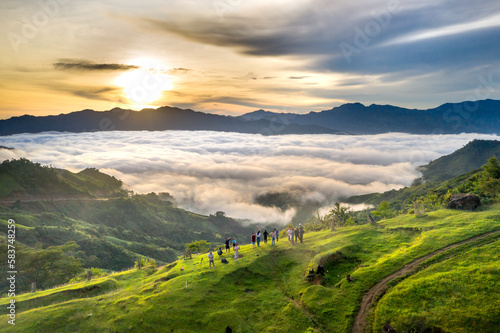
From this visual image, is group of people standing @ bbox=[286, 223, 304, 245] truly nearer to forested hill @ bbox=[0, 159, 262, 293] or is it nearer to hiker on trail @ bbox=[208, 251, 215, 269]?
hiker on trail @ bbox=[208, 251, 215, 269]

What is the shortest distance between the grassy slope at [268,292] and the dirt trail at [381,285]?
1.66ft

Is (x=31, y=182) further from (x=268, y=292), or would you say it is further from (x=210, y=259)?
(x=268, y=292)

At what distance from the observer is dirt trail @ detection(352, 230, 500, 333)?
2267 centimetres

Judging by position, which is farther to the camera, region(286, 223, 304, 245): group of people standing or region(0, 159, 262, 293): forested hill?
region(0, 159, 262, 293): forested hill

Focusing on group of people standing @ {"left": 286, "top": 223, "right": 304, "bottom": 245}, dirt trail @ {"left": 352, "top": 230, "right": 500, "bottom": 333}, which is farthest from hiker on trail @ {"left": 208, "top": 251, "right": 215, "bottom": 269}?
dirt trail @ {"left": 352, "top": 230, "right": 500, "bottom": 333}

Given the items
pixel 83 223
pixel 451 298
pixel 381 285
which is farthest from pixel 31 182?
pixel 451 298

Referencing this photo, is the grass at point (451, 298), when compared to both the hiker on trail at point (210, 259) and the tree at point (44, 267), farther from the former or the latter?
the tree at point (44, 267)

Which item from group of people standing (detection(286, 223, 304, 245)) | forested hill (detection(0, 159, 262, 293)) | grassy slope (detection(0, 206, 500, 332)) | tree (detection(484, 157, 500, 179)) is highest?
tree (detection(484, 157, 500, 179))

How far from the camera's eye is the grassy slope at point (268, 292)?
2492 centimetres

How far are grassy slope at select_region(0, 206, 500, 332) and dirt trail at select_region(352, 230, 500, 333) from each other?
0.51 meters

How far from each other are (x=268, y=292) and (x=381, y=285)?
11.3 metres

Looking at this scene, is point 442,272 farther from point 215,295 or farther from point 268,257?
point 215,295

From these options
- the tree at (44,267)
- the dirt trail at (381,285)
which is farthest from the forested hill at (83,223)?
the dirt trail at (381,285)

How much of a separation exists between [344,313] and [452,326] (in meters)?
7.66
